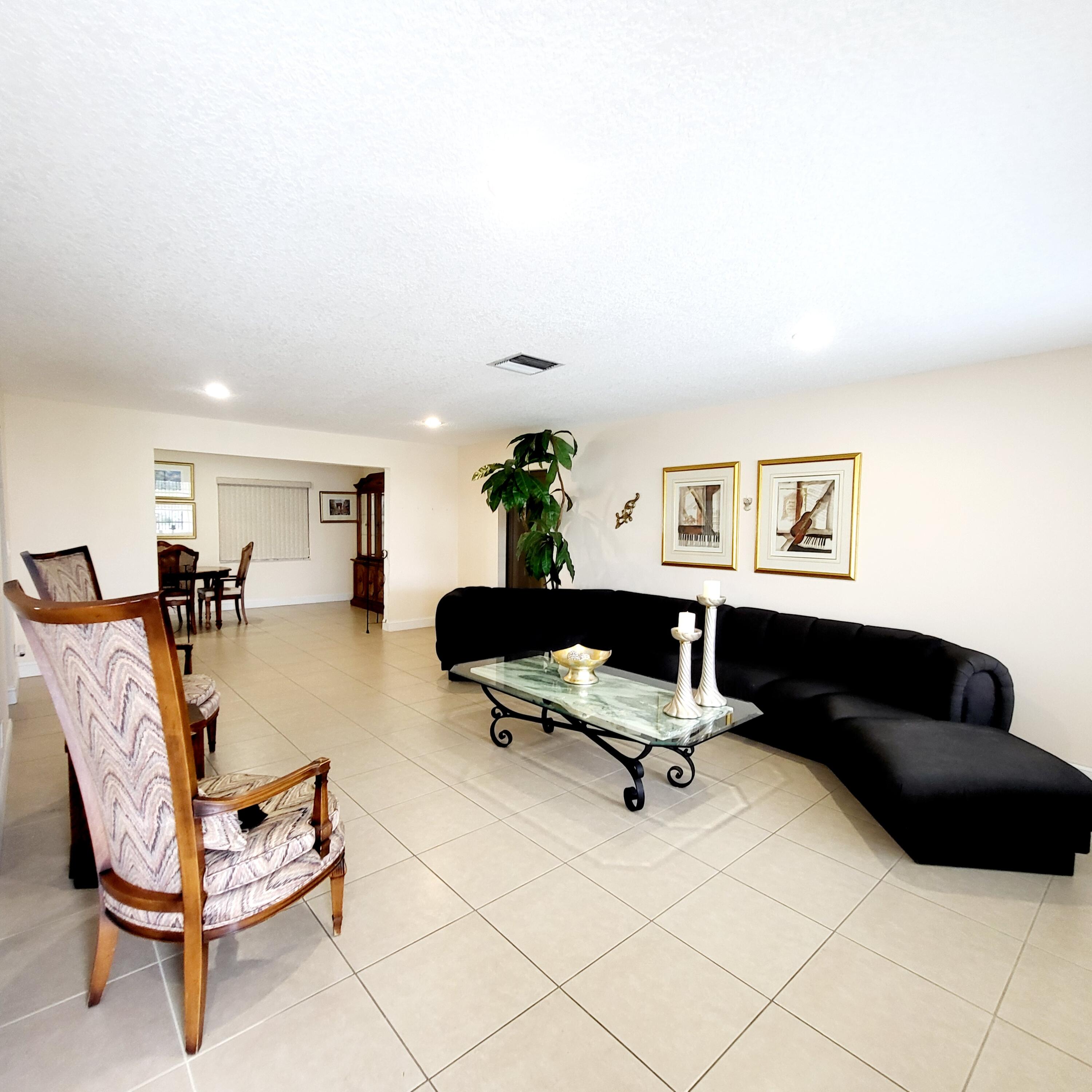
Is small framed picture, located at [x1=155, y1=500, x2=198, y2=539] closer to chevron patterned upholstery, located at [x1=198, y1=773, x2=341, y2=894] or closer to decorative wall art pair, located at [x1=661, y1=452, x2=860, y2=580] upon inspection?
decorative wall art pair, located at [x1=661, y1=452, x2=860, y2=580]

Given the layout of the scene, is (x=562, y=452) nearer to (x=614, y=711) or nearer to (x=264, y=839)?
(x=614, y=711)

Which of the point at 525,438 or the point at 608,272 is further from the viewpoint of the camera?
the point at 525,438

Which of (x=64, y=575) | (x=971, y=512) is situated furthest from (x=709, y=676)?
(x=64, y=575)

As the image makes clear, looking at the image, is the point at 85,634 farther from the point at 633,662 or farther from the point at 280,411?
the point at 280,411

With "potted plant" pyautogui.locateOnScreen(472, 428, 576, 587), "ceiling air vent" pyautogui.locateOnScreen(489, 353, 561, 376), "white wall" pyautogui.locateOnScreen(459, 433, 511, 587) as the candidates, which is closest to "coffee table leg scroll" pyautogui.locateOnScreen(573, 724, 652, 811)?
"ceiling air vent" pyautogui.locateOnScreen(489, 353, 561, 376)

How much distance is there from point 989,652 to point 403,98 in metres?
4.00

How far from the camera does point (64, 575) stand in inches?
101

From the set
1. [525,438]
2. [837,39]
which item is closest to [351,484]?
Result: [525,438]

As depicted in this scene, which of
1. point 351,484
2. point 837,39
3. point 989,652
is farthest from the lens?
point 351,484

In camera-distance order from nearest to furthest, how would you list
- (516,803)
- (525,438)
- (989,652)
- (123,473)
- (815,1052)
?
(815,1052) → (516,803) → (989,652) → (123,473) → (525,438)

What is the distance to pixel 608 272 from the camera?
2.14 metres

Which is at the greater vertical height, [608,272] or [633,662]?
[608,272]

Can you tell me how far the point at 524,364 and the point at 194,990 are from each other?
3153 mm

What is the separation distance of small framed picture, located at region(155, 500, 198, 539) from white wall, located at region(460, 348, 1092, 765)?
7.23 m
